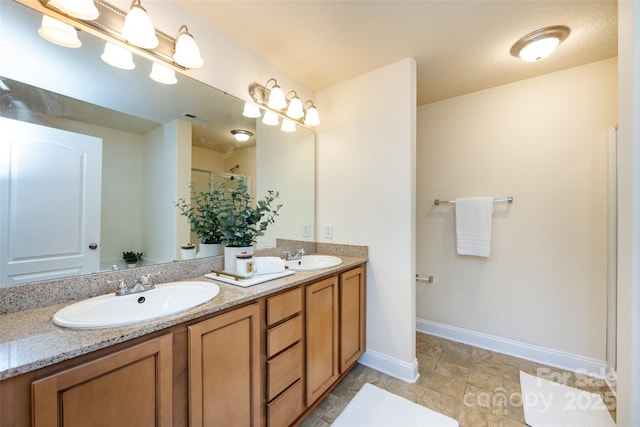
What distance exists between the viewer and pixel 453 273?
2.47 m

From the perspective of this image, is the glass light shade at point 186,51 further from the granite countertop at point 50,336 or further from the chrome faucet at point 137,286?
the granite countertop at point 50,336

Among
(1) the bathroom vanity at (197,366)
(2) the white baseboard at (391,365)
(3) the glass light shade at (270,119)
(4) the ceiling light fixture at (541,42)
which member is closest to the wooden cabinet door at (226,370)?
(1) the bathroom vanity at (197,366)

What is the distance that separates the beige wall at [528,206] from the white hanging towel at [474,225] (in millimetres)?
123

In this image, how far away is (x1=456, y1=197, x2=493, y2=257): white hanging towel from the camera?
7.27 feet

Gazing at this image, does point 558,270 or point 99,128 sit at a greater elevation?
point 99,128

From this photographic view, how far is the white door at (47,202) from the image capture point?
932mm

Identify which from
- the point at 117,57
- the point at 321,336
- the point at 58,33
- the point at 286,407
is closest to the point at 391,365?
the point at 321,336

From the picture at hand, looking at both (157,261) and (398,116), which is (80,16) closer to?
(157,261)

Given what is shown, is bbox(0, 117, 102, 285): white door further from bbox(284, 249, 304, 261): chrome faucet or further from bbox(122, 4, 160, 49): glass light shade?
bbox(284, 249, 304, 261): chrome faucet

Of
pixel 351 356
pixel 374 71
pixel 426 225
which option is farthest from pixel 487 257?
pixel 374 71

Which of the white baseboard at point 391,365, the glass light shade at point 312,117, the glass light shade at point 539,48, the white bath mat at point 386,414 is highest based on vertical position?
the glass light shade at point 539,48

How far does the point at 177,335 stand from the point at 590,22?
2668mm

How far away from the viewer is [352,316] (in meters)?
1.87

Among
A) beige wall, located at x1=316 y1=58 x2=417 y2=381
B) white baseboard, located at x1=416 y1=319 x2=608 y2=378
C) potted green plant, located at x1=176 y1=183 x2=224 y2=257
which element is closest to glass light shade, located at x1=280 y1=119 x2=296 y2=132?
beige wall, located at x1=316 y1=58 x2=417 y2=381
